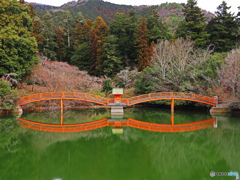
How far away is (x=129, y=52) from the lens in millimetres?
40125

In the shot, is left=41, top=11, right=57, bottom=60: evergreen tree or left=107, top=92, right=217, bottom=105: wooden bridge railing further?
left=41, top=11, right=57, bottom=60: evergreen tree

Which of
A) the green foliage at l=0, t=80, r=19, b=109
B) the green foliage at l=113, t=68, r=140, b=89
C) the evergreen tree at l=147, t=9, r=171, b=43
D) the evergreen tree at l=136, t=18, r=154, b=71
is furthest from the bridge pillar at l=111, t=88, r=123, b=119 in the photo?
the evergreen tree at l=147, t=9, r=171, b=43

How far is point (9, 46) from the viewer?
23.9 m

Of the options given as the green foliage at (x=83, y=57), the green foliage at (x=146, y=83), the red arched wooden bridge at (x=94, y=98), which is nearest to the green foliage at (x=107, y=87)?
the green foliage at (x=146, y=83)

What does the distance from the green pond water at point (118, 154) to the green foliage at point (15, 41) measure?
7.73 m

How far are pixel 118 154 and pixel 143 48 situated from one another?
24.8m

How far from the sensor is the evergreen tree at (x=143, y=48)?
33.6m

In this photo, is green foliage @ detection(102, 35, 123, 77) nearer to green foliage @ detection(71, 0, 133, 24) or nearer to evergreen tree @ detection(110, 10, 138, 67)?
evergreen tree @ detection(110, 10, 138, 67)

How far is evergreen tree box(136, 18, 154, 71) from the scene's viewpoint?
110 ft

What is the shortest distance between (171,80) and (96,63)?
1299 centimetres

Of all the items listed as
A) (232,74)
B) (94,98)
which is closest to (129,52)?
(94,98)

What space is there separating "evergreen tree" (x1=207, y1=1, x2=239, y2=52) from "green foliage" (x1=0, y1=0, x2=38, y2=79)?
2435 centimetres

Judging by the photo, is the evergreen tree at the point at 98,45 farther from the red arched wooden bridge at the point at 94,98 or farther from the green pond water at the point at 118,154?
the green pond water at the point at 118,154

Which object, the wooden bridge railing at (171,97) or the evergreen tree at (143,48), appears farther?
the evergreen tree at (143,48)
